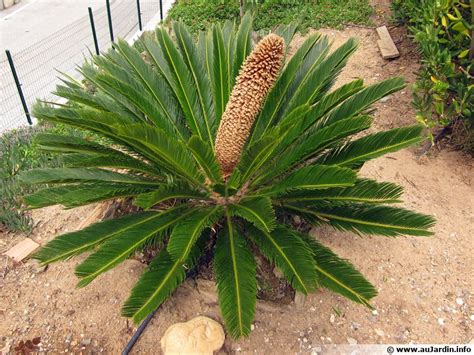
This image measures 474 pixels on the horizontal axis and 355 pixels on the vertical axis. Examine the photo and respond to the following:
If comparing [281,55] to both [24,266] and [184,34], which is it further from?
[24,266]

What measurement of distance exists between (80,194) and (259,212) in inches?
38.0

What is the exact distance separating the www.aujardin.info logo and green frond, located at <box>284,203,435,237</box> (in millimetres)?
674

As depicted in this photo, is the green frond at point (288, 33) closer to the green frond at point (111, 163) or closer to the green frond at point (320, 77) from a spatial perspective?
the green frond at point (320, 77)

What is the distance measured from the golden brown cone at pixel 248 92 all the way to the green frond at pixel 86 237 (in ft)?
1.96

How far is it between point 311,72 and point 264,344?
5.82 ft

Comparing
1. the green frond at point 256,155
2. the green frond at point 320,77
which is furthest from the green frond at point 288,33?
the green frond at point 256,155

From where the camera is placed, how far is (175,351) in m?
2.24

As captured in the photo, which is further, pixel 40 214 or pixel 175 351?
pixel 40 214

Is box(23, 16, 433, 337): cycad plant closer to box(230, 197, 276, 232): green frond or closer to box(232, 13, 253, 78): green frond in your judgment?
box(230, 197, 276, 232): green frond

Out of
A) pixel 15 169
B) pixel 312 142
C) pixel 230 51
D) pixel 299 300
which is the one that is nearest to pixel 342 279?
pixel 299 300

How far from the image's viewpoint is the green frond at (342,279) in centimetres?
207

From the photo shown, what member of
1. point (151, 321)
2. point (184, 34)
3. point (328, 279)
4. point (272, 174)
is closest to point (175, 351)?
point (151, 321)

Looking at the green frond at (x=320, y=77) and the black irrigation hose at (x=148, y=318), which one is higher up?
the green frond at (x=320, y=77)

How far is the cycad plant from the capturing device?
6.59ft
